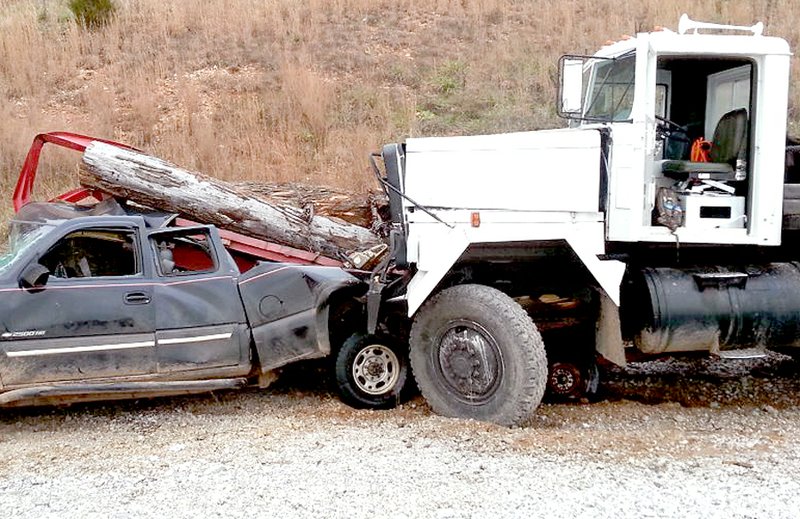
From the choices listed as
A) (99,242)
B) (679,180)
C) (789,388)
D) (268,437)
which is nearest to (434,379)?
(268,437)

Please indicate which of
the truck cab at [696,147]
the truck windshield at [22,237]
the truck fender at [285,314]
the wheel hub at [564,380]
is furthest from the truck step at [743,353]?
the truck windshield at [22,237]

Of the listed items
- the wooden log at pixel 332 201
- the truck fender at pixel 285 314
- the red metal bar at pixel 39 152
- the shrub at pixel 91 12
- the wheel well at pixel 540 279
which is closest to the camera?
the wheel well at pixel 540 279

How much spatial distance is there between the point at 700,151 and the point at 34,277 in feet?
16.9

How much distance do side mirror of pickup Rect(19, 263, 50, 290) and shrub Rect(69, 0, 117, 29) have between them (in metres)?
12.8

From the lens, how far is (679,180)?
614 centimetres

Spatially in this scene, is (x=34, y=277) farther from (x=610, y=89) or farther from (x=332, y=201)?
(x=610, y=89)

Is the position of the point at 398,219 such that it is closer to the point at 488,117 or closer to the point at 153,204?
the point at 153,204

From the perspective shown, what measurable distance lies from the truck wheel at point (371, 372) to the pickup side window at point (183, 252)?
1.28m

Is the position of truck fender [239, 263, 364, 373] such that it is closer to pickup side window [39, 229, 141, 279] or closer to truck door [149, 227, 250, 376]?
truck door [149, 227, 250, 376]

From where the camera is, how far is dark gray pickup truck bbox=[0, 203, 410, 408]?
557 cm

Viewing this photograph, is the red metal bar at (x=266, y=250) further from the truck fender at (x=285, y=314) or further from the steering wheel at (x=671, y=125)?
the steering wheel at (x=671, y=125)

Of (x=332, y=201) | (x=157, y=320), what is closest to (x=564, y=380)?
(x=157, y=320)

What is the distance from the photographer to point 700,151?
6.33 m

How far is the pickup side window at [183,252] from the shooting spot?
614 centimetres
